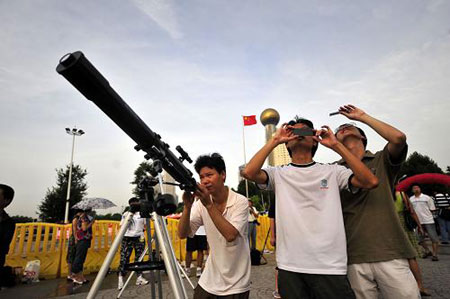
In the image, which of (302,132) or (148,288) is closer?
(302,132)

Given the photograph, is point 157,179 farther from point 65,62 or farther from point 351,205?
point 351,205

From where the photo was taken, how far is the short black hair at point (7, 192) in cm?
358

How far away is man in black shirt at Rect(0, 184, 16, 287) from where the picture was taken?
332 centimetres

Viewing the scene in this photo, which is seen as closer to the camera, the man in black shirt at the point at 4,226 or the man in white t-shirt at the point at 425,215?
the man in black shirt at the point at 4,226

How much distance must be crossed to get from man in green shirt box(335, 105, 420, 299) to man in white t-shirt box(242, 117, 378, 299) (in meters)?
0.35

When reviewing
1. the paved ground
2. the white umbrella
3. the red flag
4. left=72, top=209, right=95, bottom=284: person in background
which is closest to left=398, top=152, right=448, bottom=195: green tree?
the red flag

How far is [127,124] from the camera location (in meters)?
1.63

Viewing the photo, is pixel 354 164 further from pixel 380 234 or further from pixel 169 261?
pixel 169 261

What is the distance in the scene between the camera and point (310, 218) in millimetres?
1953

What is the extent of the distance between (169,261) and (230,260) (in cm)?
74

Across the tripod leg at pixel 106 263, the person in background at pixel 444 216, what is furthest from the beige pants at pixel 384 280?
the person in background at pixel 444 216

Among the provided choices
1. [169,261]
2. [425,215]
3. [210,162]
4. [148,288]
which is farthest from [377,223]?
[425,215]

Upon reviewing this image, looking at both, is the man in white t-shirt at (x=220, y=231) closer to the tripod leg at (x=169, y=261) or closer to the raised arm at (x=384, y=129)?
the tripod leg at (x=169, y=261)

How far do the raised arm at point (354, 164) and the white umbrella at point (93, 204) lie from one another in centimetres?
731
